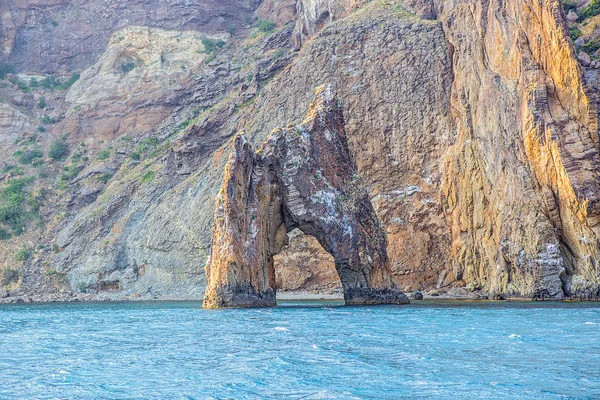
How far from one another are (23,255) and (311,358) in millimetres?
74630

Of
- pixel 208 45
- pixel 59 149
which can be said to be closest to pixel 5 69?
pixel 59 149

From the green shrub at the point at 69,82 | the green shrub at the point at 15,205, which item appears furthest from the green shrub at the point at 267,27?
the green shrub at the point at 15,205

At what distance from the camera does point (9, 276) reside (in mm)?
90688

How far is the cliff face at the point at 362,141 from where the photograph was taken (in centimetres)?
6550

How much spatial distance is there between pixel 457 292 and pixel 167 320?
38031mm

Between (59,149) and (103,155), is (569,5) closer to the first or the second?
(103,155)

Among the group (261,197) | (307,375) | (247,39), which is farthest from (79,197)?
(307,375)

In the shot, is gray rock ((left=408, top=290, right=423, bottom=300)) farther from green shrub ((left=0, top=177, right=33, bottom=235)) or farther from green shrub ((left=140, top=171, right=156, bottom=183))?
green shrub ((left=0, top=177, right=33, bottom=235))

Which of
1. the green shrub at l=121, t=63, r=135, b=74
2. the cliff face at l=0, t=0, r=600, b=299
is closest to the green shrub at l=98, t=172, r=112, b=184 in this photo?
the cliff face at l=0, t=0, r=600, b=299

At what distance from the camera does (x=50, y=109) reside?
129 metres

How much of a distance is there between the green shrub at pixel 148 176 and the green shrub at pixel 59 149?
23.1m

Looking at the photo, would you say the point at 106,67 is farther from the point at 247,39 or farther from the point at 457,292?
the point at 457,292

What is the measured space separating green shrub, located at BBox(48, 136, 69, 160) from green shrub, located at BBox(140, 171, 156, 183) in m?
23.1

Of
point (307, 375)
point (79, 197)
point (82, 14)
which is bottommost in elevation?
point (307, 375)
